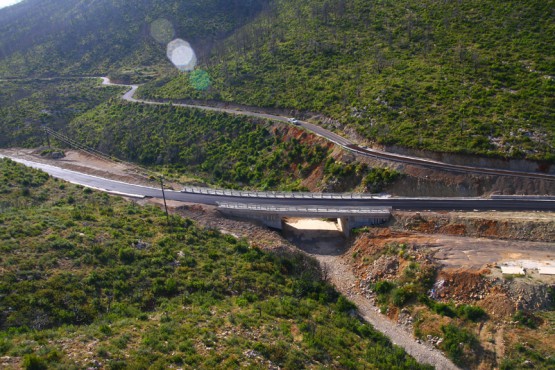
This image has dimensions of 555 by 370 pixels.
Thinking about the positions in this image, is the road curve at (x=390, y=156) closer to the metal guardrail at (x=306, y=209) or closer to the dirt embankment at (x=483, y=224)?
the dirt embankment at (x=483, y=224)

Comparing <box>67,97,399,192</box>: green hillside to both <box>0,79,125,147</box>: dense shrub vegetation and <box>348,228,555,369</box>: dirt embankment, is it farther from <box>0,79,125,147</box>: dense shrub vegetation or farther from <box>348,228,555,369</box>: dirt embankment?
<box>348,228,555,369</box>: dirt embankment

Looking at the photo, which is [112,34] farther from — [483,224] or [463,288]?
[463,288]

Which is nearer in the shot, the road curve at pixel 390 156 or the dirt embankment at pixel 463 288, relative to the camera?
the dirt embankment at pixel 463 288

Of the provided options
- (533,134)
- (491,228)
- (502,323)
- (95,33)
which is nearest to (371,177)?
(491,228)

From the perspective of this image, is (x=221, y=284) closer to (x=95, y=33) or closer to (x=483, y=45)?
(x=483, y=45)

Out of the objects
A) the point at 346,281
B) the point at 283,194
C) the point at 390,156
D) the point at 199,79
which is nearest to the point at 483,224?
the point at 346,281

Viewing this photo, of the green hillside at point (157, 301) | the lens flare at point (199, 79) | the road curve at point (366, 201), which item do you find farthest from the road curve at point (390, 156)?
the green hillside at point (157, 301)

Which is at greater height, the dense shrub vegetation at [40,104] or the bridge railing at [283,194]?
the dense shrub vegetation at [40,104]

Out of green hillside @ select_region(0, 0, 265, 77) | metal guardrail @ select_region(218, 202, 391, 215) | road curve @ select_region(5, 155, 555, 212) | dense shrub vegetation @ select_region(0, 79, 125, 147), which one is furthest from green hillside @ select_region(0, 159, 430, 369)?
green hillside @ select_region(0, 0, 265, 77)
